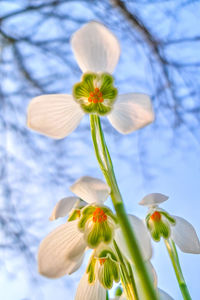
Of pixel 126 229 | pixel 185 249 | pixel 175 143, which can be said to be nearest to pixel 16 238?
pixel 175 143

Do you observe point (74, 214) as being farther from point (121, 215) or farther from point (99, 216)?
point (121, 215)

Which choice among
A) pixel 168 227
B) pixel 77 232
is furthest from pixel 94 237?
pixel 168 227

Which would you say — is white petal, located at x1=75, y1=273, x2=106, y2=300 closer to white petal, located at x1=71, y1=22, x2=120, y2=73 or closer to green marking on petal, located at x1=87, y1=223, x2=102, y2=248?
green marking on petal, located at x1=87, y1=223, x2=102, y2=248

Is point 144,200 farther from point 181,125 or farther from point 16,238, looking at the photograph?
point 16,238

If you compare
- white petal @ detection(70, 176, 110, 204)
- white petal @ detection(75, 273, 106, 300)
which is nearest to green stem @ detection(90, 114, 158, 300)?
white petal @ detection(70, 176, 110, 204)

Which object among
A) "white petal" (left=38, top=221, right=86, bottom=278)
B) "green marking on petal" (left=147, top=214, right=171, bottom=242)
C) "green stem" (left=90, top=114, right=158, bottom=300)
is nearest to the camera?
"green stem" (left=90, top=114, right=158, bottom=300)

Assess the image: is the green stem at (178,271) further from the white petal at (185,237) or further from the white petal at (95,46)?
the white petal at (95,46)

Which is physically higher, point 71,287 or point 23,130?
point 23,130
